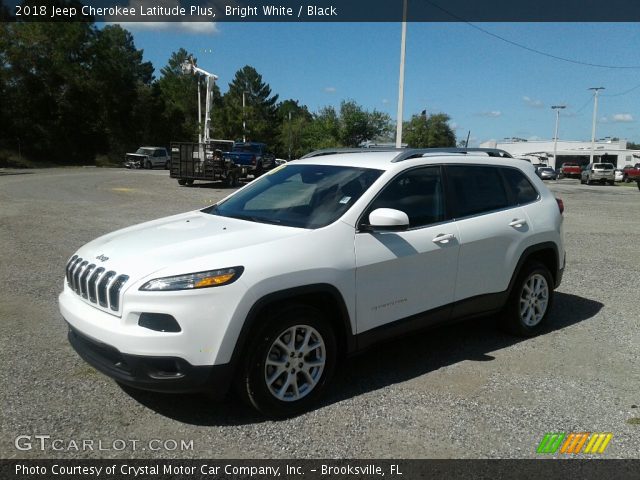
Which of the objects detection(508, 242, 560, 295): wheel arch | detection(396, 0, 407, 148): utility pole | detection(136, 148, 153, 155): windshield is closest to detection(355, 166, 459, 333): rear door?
detection(508, 242, 560, 295): wheel arch

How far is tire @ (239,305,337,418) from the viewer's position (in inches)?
136

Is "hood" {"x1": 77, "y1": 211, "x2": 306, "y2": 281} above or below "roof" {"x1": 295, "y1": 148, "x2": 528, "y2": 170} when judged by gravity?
below

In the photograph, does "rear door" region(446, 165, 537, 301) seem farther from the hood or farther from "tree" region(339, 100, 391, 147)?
"tree" region(339, 100, 391, 147)

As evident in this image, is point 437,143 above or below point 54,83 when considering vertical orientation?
below

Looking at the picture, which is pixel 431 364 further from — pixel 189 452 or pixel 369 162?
pixel 189 452

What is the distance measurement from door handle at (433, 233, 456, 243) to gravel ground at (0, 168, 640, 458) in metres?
1.06

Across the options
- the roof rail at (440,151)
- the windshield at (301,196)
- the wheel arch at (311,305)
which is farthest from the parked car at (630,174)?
the wheel arch at (311,305)

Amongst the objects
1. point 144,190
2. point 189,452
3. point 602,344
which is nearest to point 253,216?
point 189,452

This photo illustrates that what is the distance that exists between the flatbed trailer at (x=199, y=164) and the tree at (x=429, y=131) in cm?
3950

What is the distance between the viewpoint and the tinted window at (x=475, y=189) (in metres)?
4.75

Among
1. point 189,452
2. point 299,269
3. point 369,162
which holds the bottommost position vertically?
point 189,452

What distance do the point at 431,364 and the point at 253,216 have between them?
192 cm

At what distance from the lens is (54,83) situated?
5381 centimetres

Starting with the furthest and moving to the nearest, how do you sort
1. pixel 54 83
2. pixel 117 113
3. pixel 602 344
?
pixel 117 113, pixel 54 83, pixel 602 344
